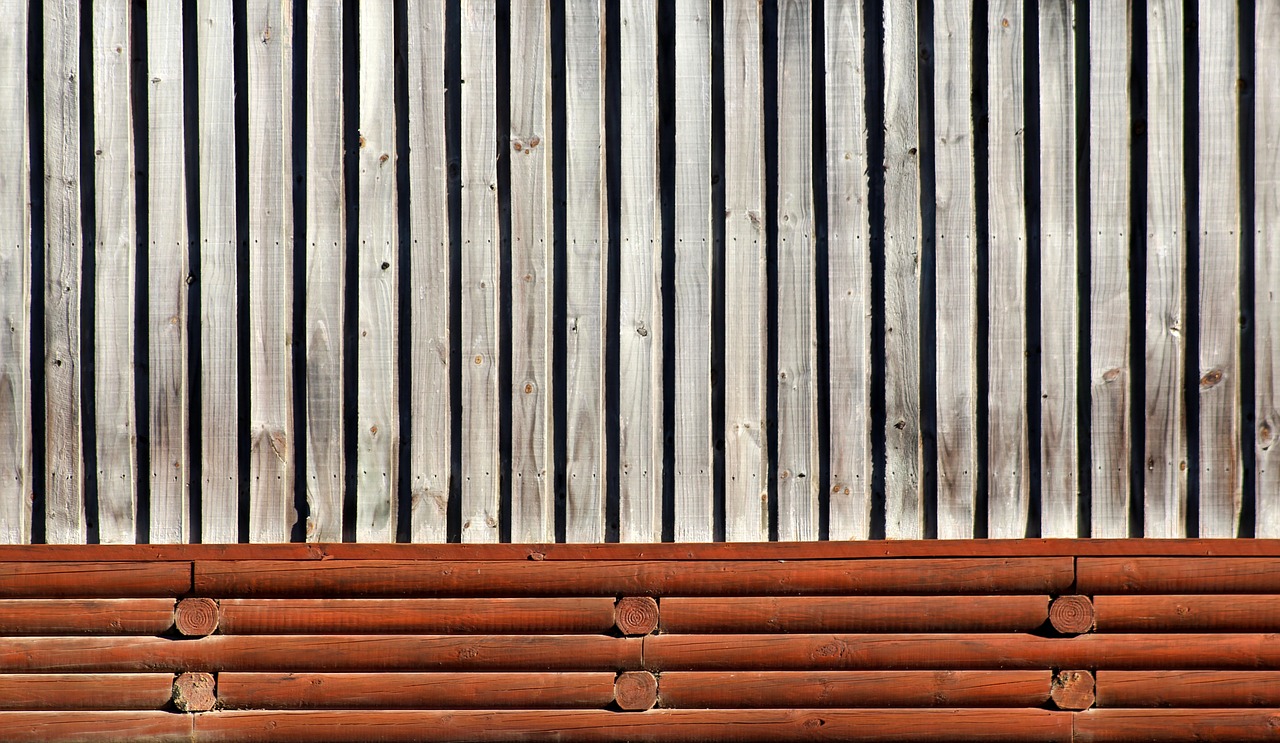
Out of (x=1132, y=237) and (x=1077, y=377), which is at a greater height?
(x=1132, y=237)

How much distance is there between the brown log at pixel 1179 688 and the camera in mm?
3064

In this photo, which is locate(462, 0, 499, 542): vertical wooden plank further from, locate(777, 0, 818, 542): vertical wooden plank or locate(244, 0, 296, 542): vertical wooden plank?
locate(777, 0, 818, 542): vertical wooden plank

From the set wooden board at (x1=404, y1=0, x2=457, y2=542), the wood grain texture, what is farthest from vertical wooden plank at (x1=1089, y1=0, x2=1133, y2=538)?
wooden board at (x1=404, y1=0, x2=457, y2=542)

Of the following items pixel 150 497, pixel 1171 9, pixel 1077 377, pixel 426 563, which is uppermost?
pixel 1171 9

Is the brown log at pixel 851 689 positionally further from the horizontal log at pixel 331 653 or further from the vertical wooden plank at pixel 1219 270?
the vertical wooden plank at pixel 1219 270

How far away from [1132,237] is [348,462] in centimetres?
297

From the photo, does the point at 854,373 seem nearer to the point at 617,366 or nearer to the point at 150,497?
the point at 617,366

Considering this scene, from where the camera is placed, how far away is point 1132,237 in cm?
311

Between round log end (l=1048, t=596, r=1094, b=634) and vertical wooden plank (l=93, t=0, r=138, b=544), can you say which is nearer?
round log end (l=1048, t=596, r=1094, b=634)

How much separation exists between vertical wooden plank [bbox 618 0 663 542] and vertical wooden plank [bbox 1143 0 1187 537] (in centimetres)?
175

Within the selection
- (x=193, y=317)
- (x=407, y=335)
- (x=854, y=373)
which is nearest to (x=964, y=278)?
(x=854, y=373)

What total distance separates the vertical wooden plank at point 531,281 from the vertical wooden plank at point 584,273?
0.25ft

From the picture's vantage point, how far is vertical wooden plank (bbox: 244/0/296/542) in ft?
10.4

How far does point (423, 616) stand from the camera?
3152 mm
